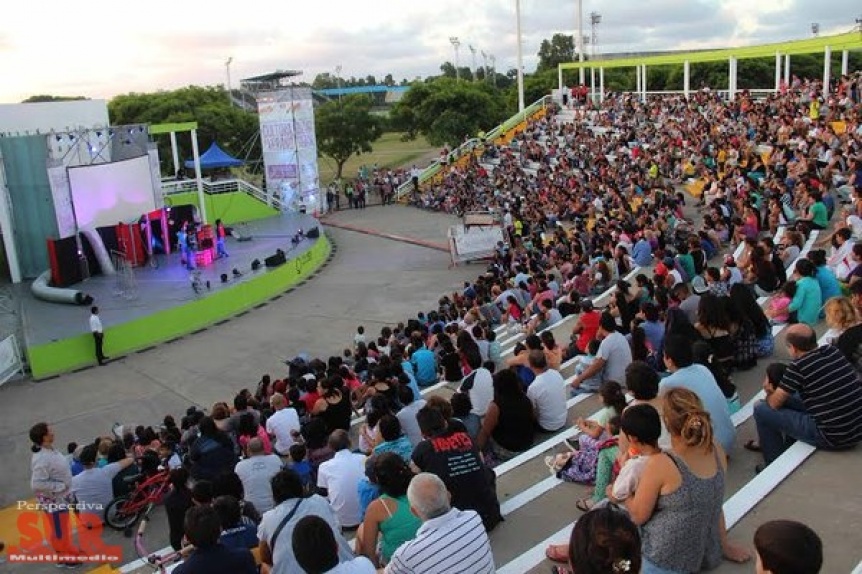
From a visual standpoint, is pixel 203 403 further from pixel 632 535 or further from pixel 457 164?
pixel 457 164

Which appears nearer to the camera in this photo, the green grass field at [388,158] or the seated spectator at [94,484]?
Result: the seated spectator at [94,484]

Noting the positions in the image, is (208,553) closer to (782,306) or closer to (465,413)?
(465,413)

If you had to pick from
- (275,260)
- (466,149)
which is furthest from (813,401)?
(466,149)

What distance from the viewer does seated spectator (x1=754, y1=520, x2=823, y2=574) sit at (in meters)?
2.75

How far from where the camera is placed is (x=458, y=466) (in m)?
A: 5.15

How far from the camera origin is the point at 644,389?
5.28m

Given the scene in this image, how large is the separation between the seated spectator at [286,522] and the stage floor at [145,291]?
1401 cm

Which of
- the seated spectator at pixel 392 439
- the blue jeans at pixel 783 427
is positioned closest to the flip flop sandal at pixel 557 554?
the seated spectator at pixel 392 439

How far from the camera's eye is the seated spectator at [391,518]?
475 cm

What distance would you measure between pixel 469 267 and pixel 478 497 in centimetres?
1933

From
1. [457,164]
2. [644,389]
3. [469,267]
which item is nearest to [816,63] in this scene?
[457,164]

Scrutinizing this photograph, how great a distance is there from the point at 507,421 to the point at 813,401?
8.68 feet

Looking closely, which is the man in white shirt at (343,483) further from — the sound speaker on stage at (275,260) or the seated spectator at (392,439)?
the sound speaker on stage at (275,260)

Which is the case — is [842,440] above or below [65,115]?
below
